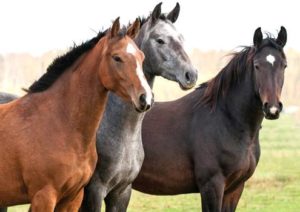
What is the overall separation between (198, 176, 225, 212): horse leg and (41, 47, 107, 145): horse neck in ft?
7.29

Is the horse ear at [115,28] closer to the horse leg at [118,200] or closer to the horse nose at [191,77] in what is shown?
the horse nose at [191,77]

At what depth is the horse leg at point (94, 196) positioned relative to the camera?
7363mm

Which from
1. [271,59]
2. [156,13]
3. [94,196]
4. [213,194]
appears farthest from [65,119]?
[271,59]

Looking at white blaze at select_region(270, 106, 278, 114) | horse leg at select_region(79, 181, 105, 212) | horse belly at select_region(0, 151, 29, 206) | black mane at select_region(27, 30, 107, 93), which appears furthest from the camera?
white blaze at select_region(270, 106, 278, 114)

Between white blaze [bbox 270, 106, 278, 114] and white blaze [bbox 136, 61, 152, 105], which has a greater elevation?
white blaze [bbox 136, 61, 152, 105]

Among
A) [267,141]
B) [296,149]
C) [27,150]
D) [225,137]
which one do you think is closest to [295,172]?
[296,149]

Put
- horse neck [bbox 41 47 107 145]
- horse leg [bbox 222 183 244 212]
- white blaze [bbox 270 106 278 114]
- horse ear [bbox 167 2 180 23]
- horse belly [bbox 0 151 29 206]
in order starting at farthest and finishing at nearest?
horse leg [bbox 222 183 244 212] → horse ear [bbox 167 2 180 23] → white blaze [bbox 270 106 278 114] → horse neck [bbox 41 47 107 145] → horse belly [bbox 0 151 29 206]

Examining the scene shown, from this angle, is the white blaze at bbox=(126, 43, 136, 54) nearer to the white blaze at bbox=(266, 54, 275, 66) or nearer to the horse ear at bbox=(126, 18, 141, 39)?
the horse ear at bbox=(126, 18, 141, 39)

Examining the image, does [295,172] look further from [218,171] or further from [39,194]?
[39,194]

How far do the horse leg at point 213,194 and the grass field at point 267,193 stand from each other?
4.91 m

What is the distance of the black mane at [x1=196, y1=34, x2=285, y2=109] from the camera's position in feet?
28.2

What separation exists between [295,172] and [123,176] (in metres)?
13.1

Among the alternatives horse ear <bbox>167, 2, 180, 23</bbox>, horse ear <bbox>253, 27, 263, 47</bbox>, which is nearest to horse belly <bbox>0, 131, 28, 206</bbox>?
horse ear <bbox>167, 2, 180, 23</bbox>

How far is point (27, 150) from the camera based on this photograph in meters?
→ 6.38
